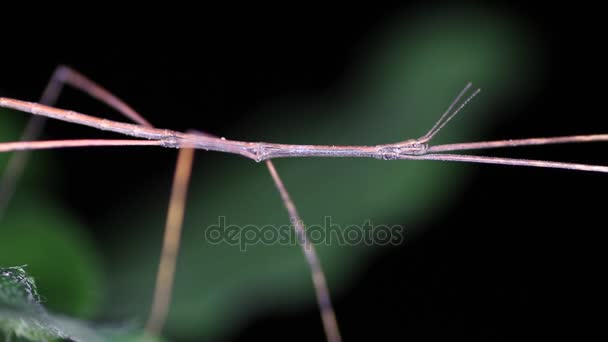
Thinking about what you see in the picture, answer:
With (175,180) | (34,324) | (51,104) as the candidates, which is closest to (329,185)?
(175,180)

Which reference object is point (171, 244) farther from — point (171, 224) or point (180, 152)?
point (180, 152)

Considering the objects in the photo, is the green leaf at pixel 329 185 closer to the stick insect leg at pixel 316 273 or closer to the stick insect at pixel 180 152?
the stick insect at pixel 180 152

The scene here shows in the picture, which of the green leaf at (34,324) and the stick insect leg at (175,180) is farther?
the stick insect leg at (175,180)

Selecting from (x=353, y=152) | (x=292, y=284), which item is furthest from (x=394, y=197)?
(x=292, y=284)

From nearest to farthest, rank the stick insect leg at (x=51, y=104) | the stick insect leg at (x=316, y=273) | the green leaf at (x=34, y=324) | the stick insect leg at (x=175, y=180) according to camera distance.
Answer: the green leaf at (x=34, y=324), the stick insect leg at (x=316, y=273), the stick insect leg at (x=175, y=180), the stick insect leg at (x=51, y=104)

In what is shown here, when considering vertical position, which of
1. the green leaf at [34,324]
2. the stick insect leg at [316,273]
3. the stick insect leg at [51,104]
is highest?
the stick insect leg at [51,104]

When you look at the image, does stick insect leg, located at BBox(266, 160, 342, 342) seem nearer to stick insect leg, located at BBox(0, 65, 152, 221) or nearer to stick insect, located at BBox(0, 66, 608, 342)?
stick insect, located at BBox(0, 66, 608, 342)

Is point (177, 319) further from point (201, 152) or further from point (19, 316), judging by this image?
point (19, 316)

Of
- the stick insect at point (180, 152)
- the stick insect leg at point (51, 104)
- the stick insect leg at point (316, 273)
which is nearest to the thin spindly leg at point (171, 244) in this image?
the stick insect at point (180, 152)
